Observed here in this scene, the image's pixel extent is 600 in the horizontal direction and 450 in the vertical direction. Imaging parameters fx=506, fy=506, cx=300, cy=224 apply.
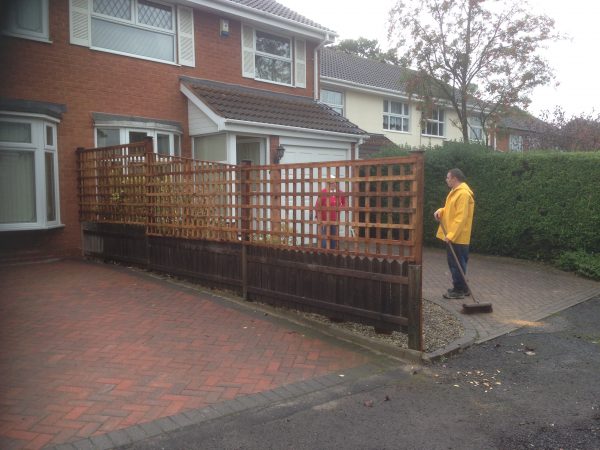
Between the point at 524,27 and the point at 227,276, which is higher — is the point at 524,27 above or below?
above

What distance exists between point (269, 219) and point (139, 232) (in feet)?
10.8

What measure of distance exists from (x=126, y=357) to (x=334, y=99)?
1840 cm

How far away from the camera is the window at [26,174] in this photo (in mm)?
8828

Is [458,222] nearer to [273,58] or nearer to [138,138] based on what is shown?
[138,138]

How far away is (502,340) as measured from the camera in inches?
225

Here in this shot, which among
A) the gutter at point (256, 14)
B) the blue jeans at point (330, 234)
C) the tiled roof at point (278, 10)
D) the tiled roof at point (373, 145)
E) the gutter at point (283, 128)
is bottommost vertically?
the blue jeans at point (330, 234)

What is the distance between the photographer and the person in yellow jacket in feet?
23.2

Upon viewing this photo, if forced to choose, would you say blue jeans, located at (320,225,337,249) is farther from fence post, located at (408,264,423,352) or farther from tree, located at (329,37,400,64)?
tree, located at (329,37,400,64)

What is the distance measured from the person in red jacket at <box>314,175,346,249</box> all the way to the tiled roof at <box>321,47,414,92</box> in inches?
618

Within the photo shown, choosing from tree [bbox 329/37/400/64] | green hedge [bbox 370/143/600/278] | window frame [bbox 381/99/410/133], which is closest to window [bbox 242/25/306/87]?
green hedge [bbox 370/143/600/278]

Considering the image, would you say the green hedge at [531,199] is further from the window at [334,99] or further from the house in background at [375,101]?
the window at [334,99]

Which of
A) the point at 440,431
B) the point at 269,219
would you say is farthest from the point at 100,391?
the point at 269,219

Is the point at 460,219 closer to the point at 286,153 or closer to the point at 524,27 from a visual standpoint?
the point at 286,153

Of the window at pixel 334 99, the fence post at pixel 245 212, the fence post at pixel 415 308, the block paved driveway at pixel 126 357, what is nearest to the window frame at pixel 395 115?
the window at pixel 334 99
